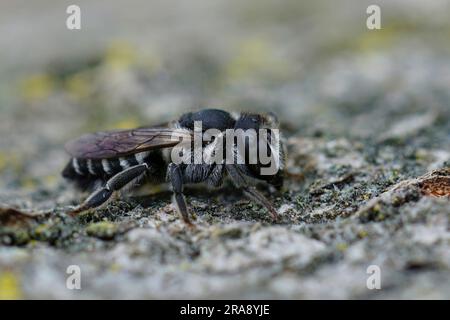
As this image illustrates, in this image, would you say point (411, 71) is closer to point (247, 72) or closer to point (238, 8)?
point (247, 72)

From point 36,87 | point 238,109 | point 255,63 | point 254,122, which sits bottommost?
point 254,122

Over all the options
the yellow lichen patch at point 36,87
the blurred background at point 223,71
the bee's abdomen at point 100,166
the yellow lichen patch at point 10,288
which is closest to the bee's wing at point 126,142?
the bee's abdomen at point 100,166

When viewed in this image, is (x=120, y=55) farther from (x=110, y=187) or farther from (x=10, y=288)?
(x=10, y=288)

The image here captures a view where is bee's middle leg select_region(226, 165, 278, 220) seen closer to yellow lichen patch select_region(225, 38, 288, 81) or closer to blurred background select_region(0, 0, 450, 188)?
blurred background select_region(0, 0, 450, 188)

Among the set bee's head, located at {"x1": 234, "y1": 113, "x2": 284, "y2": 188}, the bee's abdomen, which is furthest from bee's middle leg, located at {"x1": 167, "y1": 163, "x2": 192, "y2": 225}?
bee's head, located at {"x1": 234, "y1": 113, "x2": 284, "y2": 188}

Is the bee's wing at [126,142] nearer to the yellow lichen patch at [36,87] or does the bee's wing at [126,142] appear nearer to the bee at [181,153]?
the bee at [181,153]

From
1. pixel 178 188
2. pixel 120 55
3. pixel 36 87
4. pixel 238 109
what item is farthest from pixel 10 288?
pixel 120 55
